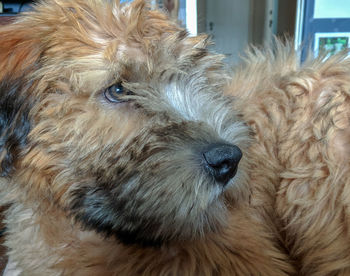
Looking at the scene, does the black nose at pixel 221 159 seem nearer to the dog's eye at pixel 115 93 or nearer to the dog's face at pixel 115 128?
the dog's face at pixel 115 128

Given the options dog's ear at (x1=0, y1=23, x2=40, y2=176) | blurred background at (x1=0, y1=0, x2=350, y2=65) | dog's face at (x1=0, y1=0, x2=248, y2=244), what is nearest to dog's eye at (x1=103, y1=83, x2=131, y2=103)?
dog's face at (x1=0, y1=0, x2=248, y2=244)

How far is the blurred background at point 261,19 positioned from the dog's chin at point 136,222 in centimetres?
73

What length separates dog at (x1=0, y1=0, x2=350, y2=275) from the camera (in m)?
0.93

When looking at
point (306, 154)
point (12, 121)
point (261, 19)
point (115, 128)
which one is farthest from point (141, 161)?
point (261, 19)

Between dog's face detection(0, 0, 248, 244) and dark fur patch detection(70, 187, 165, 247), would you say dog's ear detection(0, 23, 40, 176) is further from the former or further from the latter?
dark fur patch detection(70, 187, 165, 247)

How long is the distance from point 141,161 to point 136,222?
0.51 ft

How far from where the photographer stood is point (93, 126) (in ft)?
3.29

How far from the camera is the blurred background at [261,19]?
6.60 ft

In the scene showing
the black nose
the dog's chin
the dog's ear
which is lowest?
the dog's chin

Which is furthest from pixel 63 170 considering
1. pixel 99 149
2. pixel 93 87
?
pixel 93 87

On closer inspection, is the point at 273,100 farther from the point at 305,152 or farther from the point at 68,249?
the point at 68,249

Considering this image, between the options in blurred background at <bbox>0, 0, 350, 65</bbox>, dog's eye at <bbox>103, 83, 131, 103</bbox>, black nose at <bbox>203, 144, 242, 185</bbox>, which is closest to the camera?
black nose at <bbox>203, 144, 242, 185</bbox>

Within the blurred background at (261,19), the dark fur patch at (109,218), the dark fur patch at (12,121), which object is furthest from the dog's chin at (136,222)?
the blurred background at (261,19)

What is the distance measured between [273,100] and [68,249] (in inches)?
33.8
